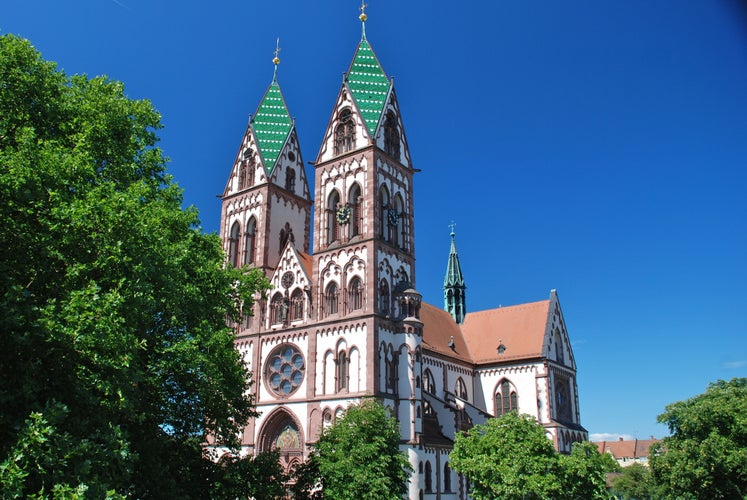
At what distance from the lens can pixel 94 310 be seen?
46.9 ft

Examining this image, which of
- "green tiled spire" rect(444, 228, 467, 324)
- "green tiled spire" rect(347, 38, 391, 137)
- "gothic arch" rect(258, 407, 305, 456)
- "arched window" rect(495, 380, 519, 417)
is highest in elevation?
"green tiled spire" rect(347, 38, 391, 137)

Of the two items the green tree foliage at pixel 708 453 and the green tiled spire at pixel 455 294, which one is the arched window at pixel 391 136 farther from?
the green tree foliage at pixel 708 453

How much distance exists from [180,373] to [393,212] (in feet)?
84.0

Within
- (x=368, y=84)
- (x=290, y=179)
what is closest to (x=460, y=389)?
(x=290, y=179)

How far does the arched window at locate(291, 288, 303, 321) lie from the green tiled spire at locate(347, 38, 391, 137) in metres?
11.4

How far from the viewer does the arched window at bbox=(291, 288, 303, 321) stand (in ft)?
140

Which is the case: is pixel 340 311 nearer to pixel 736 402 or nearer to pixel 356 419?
pixel 356 419

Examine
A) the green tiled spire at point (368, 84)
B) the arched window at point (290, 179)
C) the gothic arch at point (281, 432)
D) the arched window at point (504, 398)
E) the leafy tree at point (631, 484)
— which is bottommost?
the leafy tree at point (631, 484)

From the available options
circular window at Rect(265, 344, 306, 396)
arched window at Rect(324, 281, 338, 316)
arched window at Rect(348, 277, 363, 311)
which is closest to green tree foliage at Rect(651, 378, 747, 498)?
arched window at Rect(348, 277, 363, 311)

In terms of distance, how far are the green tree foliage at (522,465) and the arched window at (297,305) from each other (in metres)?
13.7

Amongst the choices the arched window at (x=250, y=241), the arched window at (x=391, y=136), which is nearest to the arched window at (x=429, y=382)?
the arched window at (x=250, y=241)

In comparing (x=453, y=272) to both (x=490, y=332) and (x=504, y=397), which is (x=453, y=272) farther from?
(x=504, y=397)

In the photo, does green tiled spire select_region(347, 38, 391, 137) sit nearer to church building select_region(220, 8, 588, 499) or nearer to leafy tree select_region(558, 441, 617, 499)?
church building select_region(220, 8, 588, 499)

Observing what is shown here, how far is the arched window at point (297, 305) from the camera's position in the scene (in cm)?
4269
